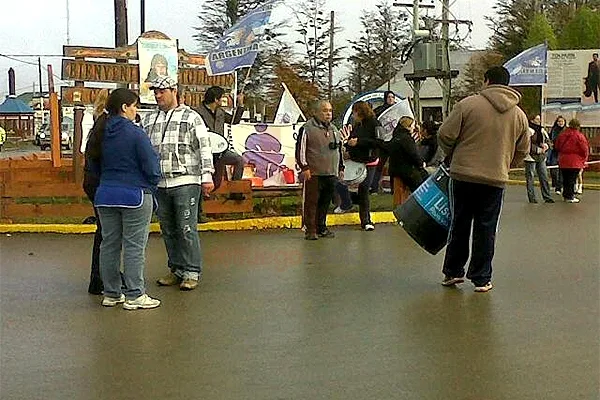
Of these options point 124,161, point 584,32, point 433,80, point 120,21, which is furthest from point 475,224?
point 433,80

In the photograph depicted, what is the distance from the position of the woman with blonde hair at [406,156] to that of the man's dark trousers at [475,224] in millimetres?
4264

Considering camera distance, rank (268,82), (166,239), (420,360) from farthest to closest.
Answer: (268,82), (166,239), (420,360)

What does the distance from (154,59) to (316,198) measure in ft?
17.6

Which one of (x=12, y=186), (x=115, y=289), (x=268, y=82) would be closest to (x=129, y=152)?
(x=115, y=289)

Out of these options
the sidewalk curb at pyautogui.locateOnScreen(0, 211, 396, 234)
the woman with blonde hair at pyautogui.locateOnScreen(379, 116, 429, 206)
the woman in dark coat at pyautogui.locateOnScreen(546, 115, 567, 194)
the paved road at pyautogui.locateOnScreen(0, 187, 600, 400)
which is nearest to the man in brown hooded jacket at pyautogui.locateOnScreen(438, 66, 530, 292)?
the paved road at pyautogui.locateOnScreen(0, 187, 600, 400)

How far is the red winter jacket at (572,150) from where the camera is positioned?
17172 mm

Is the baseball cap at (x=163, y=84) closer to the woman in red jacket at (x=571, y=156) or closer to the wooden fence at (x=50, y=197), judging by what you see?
the wooden fence at (x=50, y=197)

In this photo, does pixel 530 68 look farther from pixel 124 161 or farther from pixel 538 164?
pixel 124 161

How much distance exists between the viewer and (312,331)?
6.48m

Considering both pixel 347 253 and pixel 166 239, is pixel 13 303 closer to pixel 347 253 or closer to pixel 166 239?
pixel 166 239

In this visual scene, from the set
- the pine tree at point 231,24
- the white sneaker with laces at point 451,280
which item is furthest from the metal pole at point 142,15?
the white sneaker with laces at point 451,280

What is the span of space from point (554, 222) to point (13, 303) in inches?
332

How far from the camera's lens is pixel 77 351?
5.95 m

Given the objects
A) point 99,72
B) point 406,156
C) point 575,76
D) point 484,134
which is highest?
point 575,76
